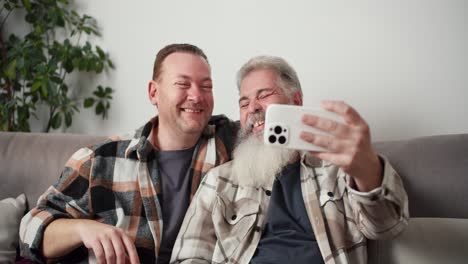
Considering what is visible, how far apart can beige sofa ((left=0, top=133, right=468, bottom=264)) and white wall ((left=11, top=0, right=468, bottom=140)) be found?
0.24 metres

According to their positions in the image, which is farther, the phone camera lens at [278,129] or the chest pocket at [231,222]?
the chest pocket at [231,222]

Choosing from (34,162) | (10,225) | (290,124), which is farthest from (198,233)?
(34,162)

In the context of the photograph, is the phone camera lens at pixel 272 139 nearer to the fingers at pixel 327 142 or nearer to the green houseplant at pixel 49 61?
the fingers at pixel 327 142

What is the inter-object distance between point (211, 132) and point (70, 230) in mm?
579

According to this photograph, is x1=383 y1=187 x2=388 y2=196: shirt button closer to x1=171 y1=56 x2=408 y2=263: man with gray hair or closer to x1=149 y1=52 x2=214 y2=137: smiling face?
x1=171 y1=56 x2=408 y2=263: man with gray hair

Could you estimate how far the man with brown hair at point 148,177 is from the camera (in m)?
1.12

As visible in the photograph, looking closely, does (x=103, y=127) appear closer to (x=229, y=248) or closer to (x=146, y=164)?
(x=146, y=164)

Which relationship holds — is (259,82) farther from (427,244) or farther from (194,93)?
(427,244)

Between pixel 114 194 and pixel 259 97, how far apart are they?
59cm

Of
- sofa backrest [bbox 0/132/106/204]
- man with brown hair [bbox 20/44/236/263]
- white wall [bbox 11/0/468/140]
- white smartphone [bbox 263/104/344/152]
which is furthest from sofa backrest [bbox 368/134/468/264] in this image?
sofa backrest [bbox 0/132/106/204]

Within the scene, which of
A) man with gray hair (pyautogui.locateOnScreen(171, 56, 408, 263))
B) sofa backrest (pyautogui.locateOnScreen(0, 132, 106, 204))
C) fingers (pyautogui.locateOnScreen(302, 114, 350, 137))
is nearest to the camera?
fingers (pyautogui.locateOnScreen(302, 114, 350, 137))

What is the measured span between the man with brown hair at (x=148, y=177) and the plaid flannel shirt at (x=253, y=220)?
3.6 inches

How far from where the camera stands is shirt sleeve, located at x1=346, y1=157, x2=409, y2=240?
0.81 metres

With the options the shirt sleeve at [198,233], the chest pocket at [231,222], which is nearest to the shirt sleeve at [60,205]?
the shirt sleeve at [198,233]
